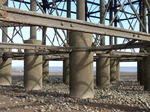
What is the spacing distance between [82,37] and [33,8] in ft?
18.4

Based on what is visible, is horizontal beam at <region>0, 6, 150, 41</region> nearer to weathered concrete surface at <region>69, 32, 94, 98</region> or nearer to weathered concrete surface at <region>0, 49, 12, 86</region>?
weathered concrete surface at <region>69, 32, 94, 98</region>

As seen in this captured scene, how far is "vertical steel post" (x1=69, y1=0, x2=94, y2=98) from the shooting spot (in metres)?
9.27

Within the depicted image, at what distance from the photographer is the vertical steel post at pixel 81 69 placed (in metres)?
9.27

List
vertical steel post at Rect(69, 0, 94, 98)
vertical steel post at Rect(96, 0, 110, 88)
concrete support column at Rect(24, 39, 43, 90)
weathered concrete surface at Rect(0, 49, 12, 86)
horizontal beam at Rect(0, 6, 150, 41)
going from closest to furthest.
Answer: horizontal beam at Rect(0, 6, 150, 41), vertical steel post at Rect(69, 0, 94, 98), concrete support column at Rect(24, 39, 43, 90), vertical steel post at Rect(96, 0, 110, 88), weathered concrete surface at Rect(0, 49, 12, 86)

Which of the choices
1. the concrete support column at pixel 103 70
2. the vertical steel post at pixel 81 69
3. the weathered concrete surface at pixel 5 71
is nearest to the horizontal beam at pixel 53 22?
the vertical steel post at pixel 81 69

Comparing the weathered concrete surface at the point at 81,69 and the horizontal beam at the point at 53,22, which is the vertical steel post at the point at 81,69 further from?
the horizontal beam at the point at 53,22

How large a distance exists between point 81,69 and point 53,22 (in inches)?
186

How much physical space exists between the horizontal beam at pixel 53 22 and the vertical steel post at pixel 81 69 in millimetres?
3079

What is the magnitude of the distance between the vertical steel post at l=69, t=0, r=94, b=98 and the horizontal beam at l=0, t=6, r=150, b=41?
3.08 m

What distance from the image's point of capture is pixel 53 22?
479 cm

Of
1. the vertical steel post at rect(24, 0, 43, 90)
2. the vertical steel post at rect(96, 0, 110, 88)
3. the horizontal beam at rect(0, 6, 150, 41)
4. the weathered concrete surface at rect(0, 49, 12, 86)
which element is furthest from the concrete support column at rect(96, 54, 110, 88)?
the horizontal beam at rect(0, 6, 150, 41)

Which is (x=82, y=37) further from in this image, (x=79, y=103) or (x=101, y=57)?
(x=101, y=57)

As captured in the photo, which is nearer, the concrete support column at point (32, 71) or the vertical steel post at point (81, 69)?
the vertical steel post at point (81, 69)

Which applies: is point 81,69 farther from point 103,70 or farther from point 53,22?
point 103,70
